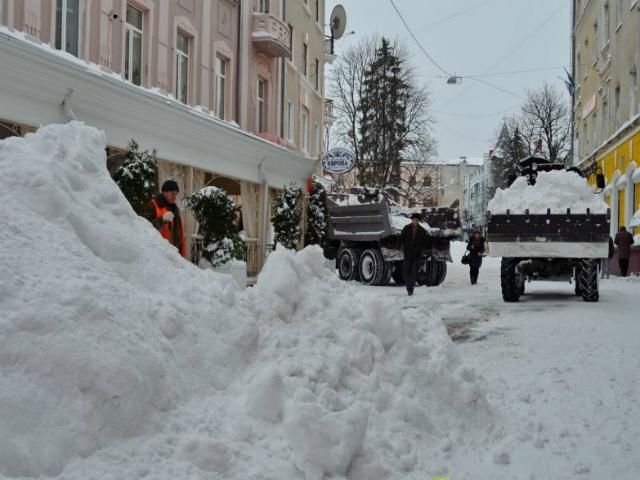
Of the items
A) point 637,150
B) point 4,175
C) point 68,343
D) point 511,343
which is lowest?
point 511,343

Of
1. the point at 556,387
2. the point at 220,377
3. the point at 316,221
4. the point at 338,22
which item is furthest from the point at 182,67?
the point at 338,22

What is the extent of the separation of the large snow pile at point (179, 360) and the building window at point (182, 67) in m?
11.7

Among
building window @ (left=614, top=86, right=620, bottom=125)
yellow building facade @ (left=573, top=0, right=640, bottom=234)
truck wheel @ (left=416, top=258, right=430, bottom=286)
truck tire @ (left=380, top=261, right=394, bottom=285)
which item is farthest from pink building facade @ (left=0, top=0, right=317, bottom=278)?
building window @ (left=614, top=86, right=620, bottom=125)

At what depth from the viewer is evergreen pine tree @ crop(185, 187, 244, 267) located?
13.3 m

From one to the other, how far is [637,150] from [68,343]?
22.2 metres

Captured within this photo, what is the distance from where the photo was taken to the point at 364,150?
4178 centimetres

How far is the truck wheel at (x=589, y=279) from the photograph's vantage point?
41.6 ft

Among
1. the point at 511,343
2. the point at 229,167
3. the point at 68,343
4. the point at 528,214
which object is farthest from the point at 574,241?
the point at 68,343

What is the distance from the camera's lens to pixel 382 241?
17281 mm

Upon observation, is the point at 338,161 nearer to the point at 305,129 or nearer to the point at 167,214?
the point at 305,129

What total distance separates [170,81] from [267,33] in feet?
16.9

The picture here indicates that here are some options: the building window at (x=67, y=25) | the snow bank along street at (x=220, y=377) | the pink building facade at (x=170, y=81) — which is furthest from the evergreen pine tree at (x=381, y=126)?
the snow bank along street at (x=220, y=377)

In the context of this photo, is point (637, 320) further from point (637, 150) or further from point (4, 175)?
point (637, 150)

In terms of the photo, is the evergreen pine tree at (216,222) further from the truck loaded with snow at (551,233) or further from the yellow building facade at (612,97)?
the yellow building facade at (612,97)
